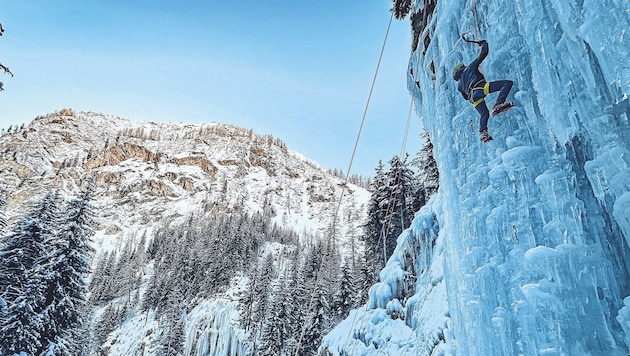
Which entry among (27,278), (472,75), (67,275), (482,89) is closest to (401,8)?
(472,75)

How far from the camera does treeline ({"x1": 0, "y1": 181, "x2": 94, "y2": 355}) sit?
Result: 38.2 feet

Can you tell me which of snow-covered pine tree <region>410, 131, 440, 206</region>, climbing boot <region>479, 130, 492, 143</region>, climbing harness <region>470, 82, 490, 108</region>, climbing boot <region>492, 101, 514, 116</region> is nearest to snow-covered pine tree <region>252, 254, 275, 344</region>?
snow-covered pine tree <region>410, 131, 440, 206</region>

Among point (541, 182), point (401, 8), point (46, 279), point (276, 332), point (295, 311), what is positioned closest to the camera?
point (541, 182)

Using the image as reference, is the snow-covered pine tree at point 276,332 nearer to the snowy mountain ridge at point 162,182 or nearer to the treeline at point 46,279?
the treeline at point 46,279

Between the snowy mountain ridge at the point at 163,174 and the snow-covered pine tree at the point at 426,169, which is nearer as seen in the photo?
the snow-covered pine tree at the point at 426,169

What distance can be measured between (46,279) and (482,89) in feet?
48.2

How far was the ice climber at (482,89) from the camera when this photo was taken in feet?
15.4

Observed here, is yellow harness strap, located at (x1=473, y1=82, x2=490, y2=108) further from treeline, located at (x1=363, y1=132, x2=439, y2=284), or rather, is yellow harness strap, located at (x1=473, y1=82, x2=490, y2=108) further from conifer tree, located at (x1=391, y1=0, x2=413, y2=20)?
treeline, located at (x1=363, y1=132, x2=439, y2=284)

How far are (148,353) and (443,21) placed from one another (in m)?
43.7

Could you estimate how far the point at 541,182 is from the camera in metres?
4.04

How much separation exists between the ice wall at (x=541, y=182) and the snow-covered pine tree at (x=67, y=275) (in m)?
13.2

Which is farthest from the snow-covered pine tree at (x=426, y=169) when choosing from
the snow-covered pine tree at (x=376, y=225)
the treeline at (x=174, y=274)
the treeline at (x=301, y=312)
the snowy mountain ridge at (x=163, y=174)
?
the snowy mountain ridge at (x=163, y=174)

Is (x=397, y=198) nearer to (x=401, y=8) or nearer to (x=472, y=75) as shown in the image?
(x=401, y=8)

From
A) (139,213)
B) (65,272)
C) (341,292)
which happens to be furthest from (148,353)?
(139,213)
